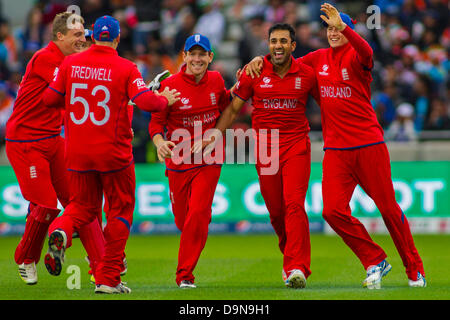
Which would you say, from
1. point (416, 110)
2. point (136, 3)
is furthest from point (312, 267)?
point (136, 3)

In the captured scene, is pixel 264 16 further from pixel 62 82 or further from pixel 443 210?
pixel 62 82

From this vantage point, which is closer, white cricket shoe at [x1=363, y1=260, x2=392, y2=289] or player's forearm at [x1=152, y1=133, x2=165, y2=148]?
white cricket shoe at [x1=363, y1=260, x2=392, y2=289]

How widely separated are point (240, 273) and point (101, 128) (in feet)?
10.7

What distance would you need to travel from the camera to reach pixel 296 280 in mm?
8742

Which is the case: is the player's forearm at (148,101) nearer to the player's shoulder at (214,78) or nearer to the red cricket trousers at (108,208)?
the red cricket trousers at (108,208)

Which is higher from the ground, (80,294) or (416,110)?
(416,110)

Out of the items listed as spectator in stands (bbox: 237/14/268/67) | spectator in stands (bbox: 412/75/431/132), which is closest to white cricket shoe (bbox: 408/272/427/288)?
spectator in stands (bbox: 412/75/431/132)

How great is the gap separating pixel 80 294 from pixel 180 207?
1548 millimetres

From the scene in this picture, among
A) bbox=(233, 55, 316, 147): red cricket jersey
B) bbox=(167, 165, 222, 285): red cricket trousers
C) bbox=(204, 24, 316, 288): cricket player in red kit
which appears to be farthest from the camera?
bbox=(233, 55, 316, 147): red cricket jersey

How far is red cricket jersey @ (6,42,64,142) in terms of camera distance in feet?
31.0

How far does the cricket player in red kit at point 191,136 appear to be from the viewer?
9062 millimetres

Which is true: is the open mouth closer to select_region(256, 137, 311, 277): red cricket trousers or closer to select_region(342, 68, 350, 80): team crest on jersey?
select_region(342, 68, 350, 80): team crest on jersey

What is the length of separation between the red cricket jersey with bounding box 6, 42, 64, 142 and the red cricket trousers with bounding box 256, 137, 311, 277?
249 cm

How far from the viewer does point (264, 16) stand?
20625 millimetres
